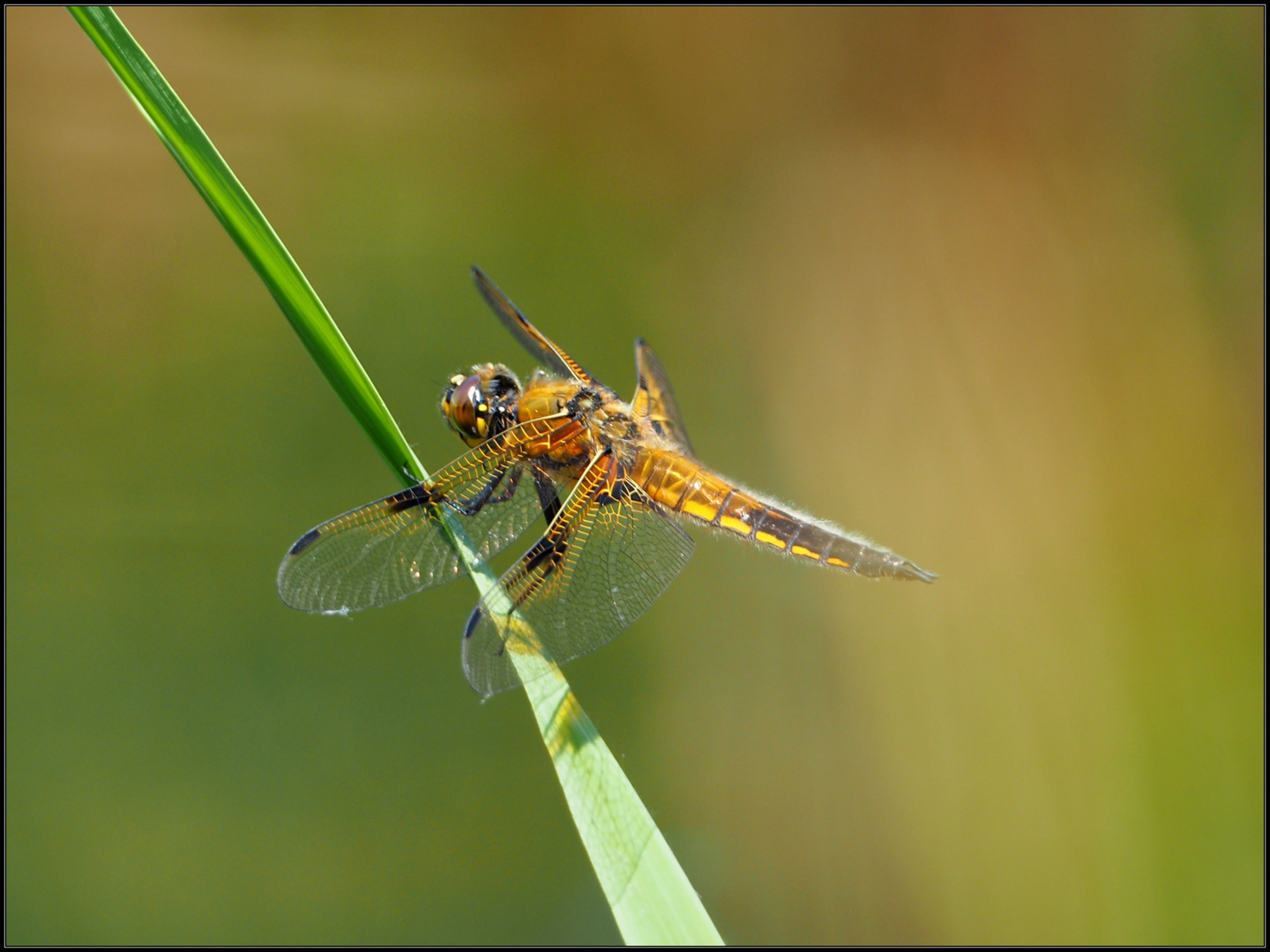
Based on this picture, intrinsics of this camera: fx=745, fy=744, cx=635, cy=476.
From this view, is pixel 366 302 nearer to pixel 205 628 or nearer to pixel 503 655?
pixel 205 628

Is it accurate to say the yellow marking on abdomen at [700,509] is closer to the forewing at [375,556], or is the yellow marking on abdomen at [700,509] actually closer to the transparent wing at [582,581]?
the transparent wing at [582,581]

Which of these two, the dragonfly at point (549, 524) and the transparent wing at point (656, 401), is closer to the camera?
the dragonfly at point (549, 524)

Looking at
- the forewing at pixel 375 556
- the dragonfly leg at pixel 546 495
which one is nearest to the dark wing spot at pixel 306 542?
the forewing at pixel 375 556

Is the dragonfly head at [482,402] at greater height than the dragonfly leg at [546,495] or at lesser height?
greater

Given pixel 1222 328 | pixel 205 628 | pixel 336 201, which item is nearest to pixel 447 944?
pixel 205 628

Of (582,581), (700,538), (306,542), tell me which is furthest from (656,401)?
(700,538)

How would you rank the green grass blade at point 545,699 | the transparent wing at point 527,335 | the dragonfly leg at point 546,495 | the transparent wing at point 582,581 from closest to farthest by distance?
1. the green grass blade at point 545,699
2. the transparent wing at point 582,581
3. the dragonfly leg at point 546,495
4. the transparent wing at point 527,335
